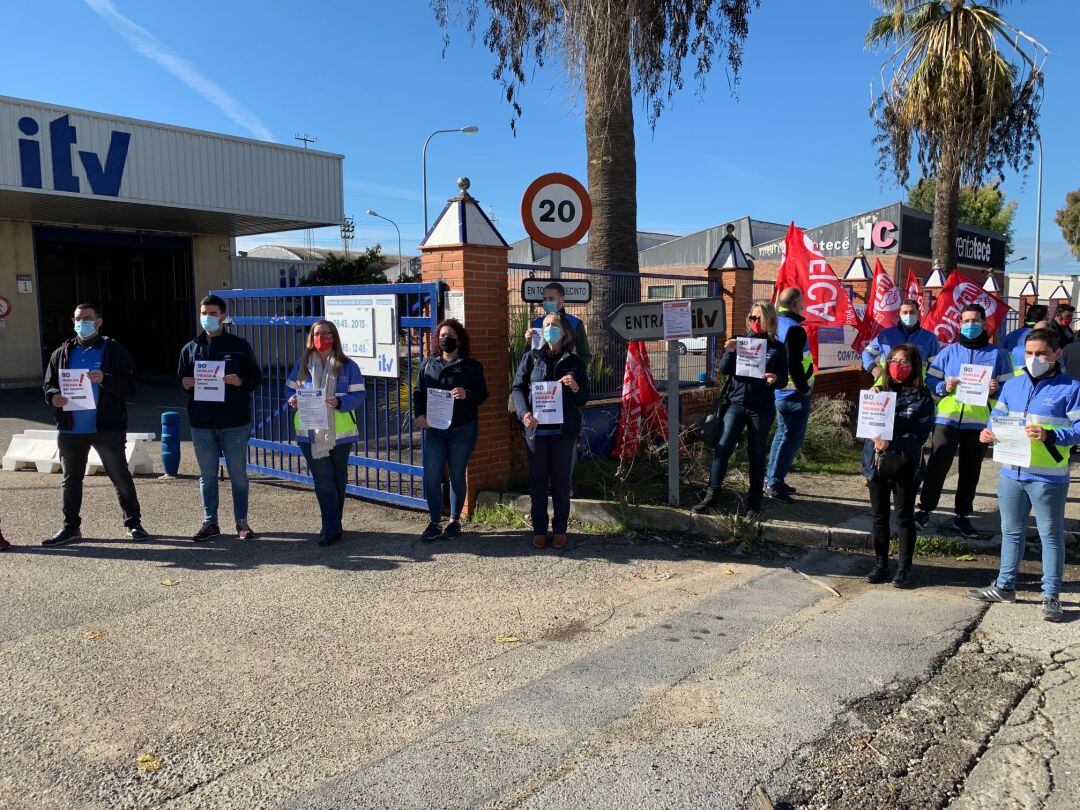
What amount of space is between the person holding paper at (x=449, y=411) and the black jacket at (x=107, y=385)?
2.34m

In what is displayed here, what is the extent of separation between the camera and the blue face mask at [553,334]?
646 cm

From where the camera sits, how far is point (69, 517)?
6746 millimetres

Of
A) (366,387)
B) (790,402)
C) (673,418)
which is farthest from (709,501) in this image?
(366,387)

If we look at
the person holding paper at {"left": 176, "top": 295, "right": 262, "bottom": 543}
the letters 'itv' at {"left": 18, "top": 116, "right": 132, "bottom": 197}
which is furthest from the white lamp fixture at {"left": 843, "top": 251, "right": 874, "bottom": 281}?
the letters 'itv' at {"left": 18, "top": 116, "right": 132, "bottom": 197}

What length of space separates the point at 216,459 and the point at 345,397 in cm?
129

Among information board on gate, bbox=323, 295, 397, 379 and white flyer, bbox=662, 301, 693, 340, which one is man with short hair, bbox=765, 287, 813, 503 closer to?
white flyer, bbox=662, 301, 693, 340

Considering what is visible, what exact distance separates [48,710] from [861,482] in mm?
7431

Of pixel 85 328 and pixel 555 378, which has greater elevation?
pixel 85 328

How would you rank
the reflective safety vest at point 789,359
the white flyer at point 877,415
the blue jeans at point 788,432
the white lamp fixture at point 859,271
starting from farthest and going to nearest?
the white lamp fixture at point 859,271
the blue jeans at point 788,432
the reflective safety vest at point 789,359
the white flyer at point 877,415

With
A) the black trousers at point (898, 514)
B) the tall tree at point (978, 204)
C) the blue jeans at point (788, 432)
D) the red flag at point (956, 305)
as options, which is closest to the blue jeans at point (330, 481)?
the blue jeans at point (788, 432)

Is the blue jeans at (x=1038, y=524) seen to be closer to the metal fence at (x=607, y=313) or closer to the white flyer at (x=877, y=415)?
Result: the white flyer at (x=877, y=415)

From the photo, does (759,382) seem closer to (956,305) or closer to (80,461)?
(956,305)

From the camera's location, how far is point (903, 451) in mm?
5668

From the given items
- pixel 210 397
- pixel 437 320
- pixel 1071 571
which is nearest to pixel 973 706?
pixel 1071 571
